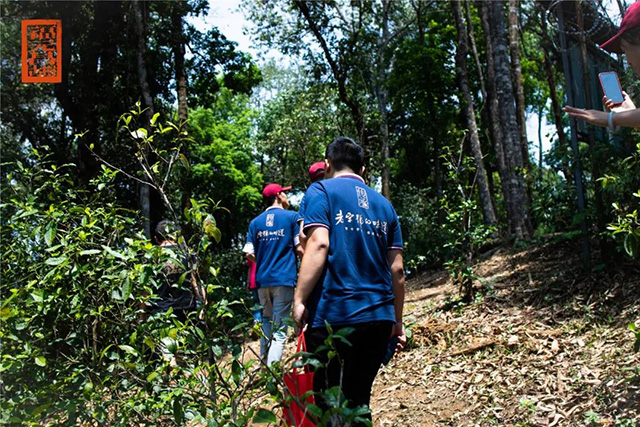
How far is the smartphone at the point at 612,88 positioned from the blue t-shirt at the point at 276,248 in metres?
3.52

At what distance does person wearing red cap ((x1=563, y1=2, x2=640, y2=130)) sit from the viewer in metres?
2.57

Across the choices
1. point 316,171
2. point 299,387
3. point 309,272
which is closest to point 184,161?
point 309,272

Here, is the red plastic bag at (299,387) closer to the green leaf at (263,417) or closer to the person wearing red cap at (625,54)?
the green leaf at (263,417)

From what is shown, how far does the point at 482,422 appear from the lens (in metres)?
4.82

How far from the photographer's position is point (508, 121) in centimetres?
1120

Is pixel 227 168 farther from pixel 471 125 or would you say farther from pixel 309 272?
pixel 309 272

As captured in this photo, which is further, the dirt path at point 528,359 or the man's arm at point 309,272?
the dirt path at point 528,359

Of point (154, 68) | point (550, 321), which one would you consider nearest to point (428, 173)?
point (154, 68)

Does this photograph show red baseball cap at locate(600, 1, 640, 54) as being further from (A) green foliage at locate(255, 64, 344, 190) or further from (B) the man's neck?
(A) green foliage at locate(255, 64, 344, 190)

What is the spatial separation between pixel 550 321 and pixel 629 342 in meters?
1.08

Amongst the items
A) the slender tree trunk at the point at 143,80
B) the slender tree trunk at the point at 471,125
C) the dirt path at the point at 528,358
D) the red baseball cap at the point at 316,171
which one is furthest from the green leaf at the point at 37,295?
the slender tree trunk at the point at 471,125

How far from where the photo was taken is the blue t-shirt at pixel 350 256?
122 inches

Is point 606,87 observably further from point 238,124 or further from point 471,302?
point 238,124

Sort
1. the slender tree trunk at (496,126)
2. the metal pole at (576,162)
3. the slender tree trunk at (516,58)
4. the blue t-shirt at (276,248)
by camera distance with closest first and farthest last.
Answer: the blue t-shirt at (276,248) → the metal pole at (576,162) → the slender tree trunk at (496,126) → the slender tree trunk at (516,58)
